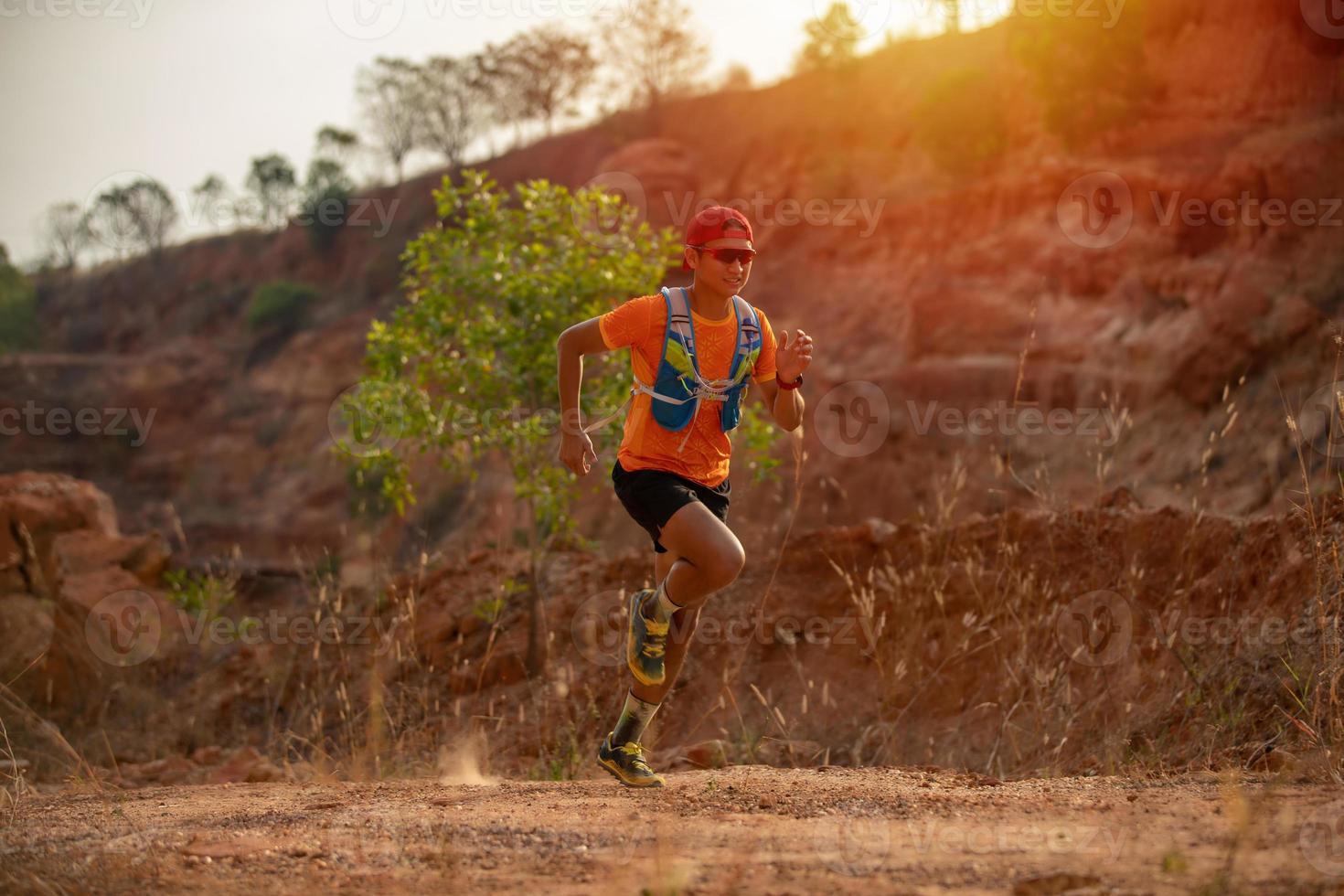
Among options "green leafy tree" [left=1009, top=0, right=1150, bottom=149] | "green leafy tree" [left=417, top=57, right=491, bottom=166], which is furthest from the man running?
"green leafy tree" [left=417, top=57, right=491, bottom=166]

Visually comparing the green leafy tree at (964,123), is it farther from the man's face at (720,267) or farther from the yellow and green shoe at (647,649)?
the yellow and green shoe at (647,649)

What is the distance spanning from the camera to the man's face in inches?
157

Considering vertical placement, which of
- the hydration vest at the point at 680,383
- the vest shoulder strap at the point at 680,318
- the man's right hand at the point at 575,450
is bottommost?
the man's right hand at the point at 575,450

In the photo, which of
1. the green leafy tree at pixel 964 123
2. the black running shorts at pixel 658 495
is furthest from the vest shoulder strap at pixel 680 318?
the green leafy tree at pixel 964 123

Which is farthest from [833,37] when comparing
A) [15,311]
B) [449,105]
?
[15,311]

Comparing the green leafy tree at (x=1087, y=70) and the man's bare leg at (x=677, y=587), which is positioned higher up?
the green leafy tree at (x=1087, y=70)

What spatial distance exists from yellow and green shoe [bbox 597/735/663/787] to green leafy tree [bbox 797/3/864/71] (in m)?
22.6

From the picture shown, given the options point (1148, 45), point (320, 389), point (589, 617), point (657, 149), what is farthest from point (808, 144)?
point (589, 617)

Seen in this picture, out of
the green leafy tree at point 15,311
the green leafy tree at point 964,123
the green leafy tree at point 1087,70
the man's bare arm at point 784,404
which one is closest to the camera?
the man's bare arm at point 784,404

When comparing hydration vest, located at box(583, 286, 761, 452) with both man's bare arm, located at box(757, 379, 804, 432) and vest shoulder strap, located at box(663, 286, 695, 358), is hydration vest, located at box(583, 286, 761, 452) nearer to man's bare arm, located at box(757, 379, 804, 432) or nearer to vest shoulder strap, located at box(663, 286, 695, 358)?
vest shoulder strap, located at box(663, 286, 695, 358)

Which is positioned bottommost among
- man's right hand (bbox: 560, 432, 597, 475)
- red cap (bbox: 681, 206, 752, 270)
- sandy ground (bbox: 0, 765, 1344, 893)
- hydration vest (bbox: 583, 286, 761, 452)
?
sandy ground (bbox: 0, 765, 1344, 893)

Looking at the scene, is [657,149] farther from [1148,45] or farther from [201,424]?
[201,424]

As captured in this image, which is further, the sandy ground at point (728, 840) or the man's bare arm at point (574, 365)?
the man's bare arm at point (574, 365)

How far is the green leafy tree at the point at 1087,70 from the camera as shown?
53.3ft
